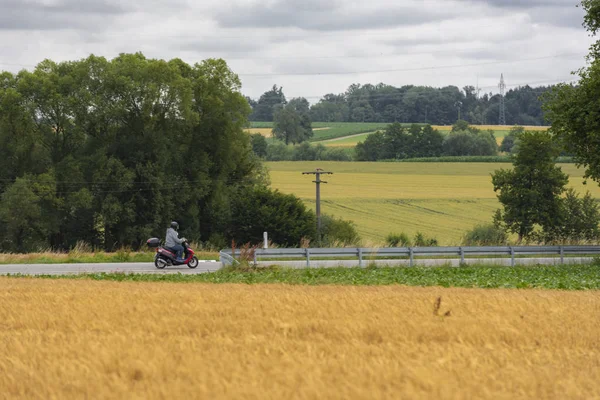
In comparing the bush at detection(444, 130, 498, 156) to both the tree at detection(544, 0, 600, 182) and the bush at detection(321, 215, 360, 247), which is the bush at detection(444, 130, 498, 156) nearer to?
the bush at detection(321, 215, 360, 247)

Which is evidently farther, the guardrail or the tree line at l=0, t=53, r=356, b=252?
the tree line at l=0, t=53, r=356, b=252

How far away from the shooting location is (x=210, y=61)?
69250mm

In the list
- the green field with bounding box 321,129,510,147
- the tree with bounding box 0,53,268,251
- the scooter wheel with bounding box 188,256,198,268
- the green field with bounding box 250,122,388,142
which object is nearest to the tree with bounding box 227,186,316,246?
the tree with bounding box 0,53,268,251

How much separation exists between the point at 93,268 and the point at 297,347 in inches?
911

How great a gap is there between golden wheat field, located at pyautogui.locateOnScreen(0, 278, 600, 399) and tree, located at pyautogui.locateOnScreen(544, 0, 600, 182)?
18.2m

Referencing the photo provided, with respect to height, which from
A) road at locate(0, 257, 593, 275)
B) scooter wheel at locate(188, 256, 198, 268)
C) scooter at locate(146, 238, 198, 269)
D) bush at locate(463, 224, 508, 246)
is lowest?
bush at locate(463, 224, 508, 246)

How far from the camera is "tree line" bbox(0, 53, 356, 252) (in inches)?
2432

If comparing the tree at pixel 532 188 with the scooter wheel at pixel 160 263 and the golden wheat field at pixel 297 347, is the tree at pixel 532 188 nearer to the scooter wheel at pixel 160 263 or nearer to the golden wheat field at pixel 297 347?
the scooter wheel at pixel 160 263

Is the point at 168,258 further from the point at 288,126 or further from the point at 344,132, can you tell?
the point at 344,132

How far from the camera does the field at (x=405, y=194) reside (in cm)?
7725

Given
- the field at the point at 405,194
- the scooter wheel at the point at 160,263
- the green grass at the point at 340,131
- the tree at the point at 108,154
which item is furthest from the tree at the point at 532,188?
the green grass at the point at 340,131

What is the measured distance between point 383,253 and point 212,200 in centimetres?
3664

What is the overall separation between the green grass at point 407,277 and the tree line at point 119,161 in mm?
32750

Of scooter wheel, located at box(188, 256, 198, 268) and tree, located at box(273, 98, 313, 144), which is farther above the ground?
tree, located at box(273, 98, 313, 144)
